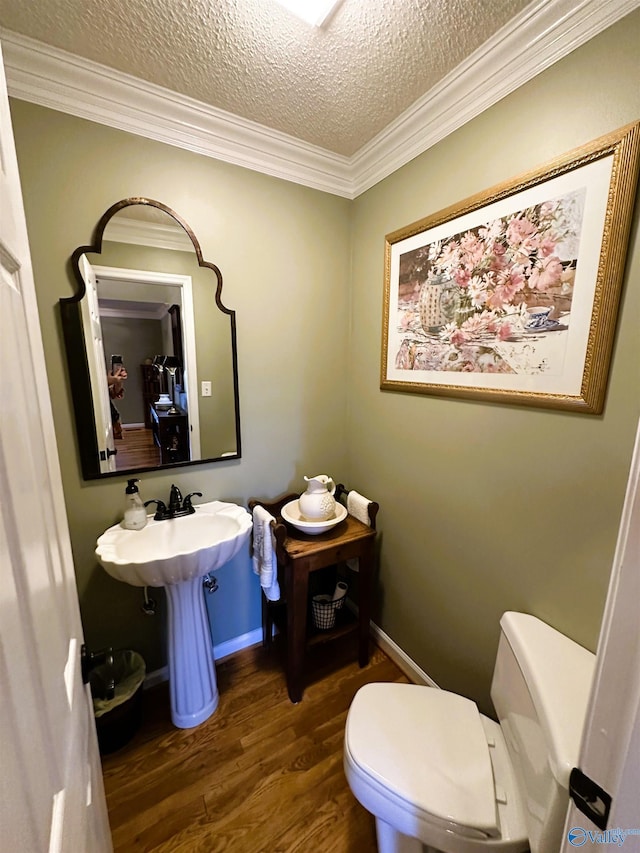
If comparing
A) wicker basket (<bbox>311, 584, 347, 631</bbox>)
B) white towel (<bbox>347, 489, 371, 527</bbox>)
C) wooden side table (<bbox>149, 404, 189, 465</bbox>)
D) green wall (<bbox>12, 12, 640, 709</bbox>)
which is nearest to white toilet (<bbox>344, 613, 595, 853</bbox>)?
green wall (<bbox>12, 12, 640, 709</bbox>)

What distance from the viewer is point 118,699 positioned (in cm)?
130

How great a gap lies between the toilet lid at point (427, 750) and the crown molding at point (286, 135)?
1.95 m

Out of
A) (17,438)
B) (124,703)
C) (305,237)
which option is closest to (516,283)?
(305,237)

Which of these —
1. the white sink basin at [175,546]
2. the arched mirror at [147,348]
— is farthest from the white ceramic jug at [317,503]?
the arched mirror at [147,348]

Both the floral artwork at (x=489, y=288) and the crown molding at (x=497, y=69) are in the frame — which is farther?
the floral artwork at (x=489, y=288)

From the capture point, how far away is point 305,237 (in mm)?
1647

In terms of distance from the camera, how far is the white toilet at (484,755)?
0.74m

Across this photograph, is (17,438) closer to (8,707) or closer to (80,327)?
(8,707)

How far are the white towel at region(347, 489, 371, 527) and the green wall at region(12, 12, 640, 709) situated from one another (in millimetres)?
122

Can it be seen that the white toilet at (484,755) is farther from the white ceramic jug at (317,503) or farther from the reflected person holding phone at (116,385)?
the reflected person holding phone at (116,385)

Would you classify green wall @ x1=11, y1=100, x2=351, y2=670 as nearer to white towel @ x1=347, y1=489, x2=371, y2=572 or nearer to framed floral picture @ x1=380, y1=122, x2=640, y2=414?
white towel @ x1=347, y1=489, x2=371, y2=572

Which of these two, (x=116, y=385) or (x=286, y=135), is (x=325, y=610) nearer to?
(x=116, y=385)

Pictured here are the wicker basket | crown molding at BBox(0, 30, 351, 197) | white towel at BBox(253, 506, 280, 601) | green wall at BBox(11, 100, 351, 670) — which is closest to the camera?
crown molding at BBox(0, 30, 351, 197)

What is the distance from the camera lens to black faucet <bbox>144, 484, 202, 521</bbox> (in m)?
1.42
